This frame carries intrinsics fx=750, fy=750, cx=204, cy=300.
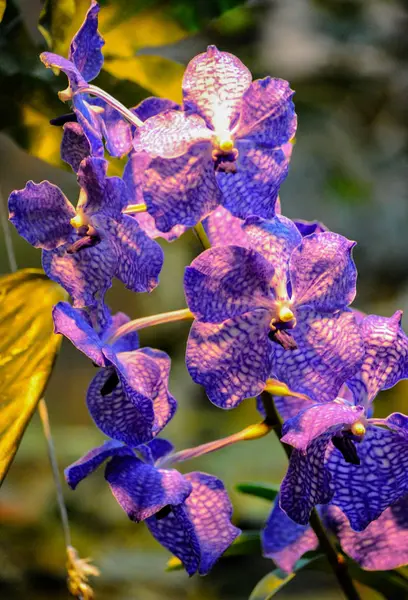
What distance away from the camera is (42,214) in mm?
483

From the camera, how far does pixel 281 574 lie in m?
0.68

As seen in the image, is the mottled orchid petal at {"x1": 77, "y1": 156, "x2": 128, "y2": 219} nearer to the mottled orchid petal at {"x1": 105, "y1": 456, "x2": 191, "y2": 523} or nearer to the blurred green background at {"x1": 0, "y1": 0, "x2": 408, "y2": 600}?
the mottled orchid petal at {"x1": 105, "y1": 456, "x2": 191, "y2": 523}

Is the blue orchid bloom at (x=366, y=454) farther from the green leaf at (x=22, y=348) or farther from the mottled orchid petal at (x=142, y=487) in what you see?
the green leaf at (x=22, y=348)

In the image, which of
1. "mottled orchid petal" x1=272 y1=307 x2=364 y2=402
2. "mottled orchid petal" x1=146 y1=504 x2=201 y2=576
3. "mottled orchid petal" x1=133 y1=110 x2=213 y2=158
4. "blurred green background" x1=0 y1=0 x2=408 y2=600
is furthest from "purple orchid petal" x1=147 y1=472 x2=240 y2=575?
"blurred green background" x1=0 y1=0 x2=408 y2=600

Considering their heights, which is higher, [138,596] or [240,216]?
[240,216]

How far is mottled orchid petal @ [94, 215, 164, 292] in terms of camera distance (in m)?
0.46

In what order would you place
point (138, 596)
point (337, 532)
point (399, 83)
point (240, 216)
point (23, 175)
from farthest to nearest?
point (399, 83)
point (23, 175)
point (138, 596)
point (337, 532)
point (240, 216)

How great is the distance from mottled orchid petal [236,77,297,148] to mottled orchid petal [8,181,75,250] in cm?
12

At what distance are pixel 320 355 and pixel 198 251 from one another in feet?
4.58

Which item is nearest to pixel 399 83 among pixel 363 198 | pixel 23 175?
pixel 363 198

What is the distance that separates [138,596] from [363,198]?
126 cm

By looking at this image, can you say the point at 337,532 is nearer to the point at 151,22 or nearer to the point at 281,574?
the point at 281,574

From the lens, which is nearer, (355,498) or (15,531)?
(355,498)

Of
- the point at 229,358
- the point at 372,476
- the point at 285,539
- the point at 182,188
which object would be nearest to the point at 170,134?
the point at 182,188
